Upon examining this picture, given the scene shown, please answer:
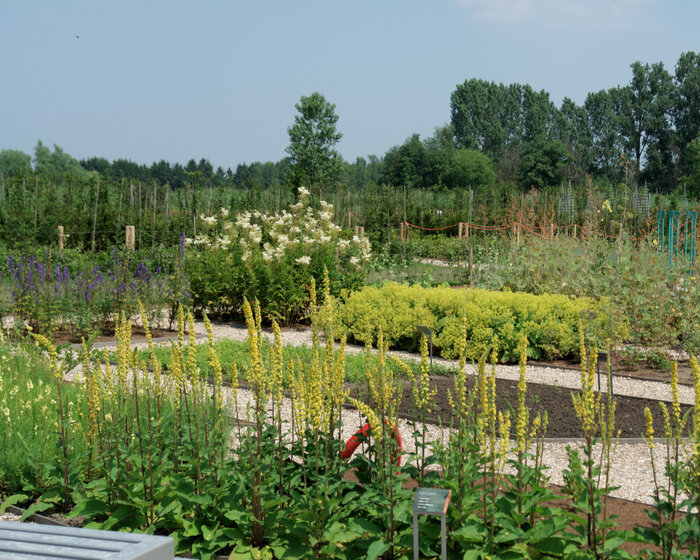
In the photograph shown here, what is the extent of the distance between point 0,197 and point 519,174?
1786 inches

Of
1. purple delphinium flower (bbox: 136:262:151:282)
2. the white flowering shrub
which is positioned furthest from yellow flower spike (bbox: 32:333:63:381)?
purple delphinium flower (bbox: 136:262:151:282)

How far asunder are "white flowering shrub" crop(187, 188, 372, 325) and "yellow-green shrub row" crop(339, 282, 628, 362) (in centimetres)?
197

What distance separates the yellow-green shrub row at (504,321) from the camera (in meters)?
7.54

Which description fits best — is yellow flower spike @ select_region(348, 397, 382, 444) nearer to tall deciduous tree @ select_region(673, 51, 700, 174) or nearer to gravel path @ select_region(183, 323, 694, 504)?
gravel path @ select_region(183, 323, 694, 504)

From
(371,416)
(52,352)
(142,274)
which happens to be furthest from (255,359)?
(142,274)

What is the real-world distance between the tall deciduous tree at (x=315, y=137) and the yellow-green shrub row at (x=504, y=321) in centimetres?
3804

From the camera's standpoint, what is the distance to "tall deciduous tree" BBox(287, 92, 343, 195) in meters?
46.0

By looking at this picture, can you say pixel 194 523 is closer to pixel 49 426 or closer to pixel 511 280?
pixel 49 426

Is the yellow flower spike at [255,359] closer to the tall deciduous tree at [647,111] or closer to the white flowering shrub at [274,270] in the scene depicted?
the white flowering shrub at [274,270]

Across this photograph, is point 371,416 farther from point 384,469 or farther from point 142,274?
point 142,274

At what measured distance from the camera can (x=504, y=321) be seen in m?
7.64

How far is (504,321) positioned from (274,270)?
3.78 meters

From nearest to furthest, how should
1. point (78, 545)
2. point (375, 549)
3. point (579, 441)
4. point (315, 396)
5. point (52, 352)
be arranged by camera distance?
1. point (78, 545)
2. point (375, 549)
3. point (315, 396)
4. point (52, 352)
5. point (579, 441)

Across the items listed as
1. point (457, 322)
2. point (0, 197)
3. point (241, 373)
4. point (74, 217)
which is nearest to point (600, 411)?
point (241, 373)
